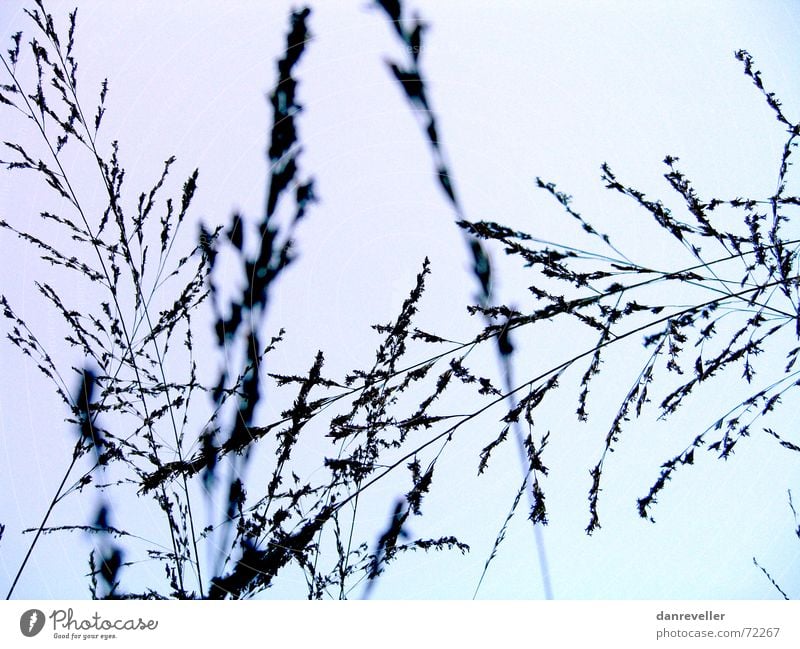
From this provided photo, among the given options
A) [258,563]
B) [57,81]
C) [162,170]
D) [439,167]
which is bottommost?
[258,563]

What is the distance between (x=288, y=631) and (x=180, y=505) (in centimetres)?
31

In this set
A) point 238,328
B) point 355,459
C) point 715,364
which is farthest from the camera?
point 238,328

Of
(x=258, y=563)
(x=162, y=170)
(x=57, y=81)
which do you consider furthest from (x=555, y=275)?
(x=57, y=81)

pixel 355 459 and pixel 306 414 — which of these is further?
pixel 355 459

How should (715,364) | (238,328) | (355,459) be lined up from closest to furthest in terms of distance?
→ 1. (715,364)
2. (355,459)
3. (238,328)

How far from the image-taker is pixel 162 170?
54.7 inches

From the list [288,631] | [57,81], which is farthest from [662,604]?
[57,81]

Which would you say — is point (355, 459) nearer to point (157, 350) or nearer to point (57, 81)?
point (157, 350)

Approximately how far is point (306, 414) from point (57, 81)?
913 millimetres

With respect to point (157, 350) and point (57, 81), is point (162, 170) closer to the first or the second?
point (57, 81)

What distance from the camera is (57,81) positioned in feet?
4.42

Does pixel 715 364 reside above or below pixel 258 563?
above

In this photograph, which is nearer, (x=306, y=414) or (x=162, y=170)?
(x=306, y=414)

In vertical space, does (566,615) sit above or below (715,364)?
below
